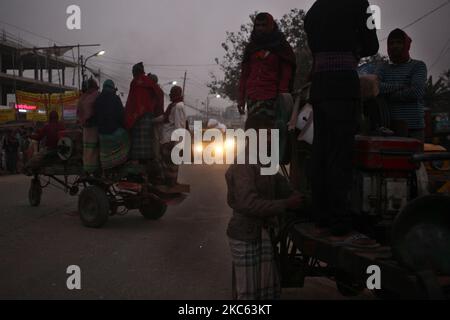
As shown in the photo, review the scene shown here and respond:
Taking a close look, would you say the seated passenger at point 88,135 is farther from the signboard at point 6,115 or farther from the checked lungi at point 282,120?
the signboard at point 6,115

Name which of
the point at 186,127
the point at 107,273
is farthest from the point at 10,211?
the point at 107,273

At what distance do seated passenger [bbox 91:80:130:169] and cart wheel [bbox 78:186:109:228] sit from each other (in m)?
0.49

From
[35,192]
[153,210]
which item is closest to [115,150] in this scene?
[153,210]

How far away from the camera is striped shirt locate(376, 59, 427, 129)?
4.21m

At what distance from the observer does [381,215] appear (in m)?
3.31

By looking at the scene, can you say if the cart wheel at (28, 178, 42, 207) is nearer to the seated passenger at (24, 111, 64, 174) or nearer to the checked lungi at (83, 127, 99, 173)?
the seated passenger at (24, 111, 64, 174)

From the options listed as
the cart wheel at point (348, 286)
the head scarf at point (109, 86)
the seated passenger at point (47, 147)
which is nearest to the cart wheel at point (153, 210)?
the head scarf at point (109, 86)

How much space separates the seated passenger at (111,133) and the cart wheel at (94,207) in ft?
1.59

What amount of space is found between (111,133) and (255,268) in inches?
215

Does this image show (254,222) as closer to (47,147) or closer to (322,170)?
(322,170)

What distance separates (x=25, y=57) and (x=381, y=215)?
2170 inches

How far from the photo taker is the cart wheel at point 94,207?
8.12 m

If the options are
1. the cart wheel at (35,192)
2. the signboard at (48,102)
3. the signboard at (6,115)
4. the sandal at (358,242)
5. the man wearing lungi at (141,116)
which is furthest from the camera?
the signboard at (48,102)

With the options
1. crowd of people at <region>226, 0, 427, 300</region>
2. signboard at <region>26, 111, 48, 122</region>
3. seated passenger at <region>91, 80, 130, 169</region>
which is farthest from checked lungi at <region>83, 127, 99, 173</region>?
signboard at <region>26, 111, 48, 122</region>
